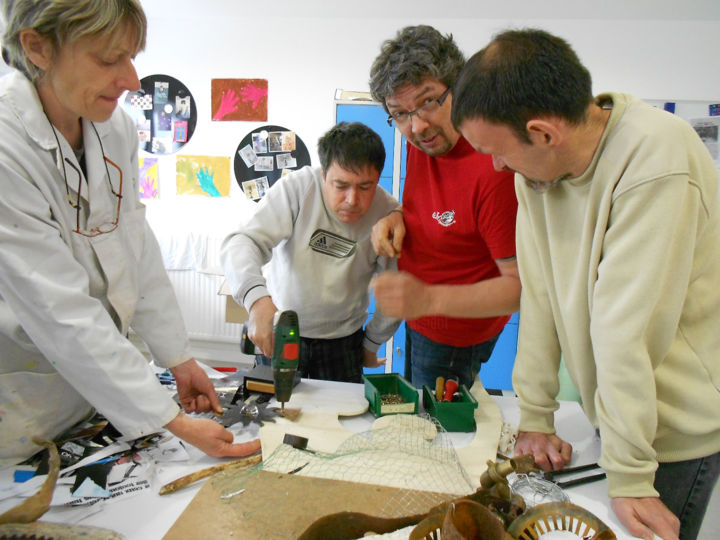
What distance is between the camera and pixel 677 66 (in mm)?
3475

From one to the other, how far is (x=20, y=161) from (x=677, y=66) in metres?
4.11

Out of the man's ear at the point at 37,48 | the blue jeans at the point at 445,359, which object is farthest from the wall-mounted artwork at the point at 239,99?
the man's ear at the point at 37,48

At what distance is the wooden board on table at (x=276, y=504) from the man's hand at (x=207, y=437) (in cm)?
8

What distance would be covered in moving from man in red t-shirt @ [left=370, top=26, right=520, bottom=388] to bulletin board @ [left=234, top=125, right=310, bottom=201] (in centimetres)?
251

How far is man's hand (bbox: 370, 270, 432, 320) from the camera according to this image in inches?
48.2

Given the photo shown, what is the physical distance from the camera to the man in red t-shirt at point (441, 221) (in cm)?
132

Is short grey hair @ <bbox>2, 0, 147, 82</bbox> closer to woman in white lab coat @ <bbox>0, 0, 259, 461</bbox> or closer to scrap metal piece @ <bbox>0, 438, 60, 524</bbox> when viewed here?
woman in white lab coat @ <bbox>0, 0, 259, 461</bbox>

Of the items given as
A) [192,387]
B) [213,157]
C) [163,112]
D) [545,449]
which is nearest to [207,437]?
[192,387]

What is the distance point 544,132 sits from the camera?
36.9 inches

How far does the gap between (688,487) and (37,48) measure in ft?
5.36

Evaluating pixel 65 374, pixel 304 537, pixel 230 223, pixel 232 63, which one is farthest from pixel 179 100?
pixel 304 537

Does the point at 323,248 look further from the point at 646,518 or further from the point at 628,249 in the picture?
the point at 646,518

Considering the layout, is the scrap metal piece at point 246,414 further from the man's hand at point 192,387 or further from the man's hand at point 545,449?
the man's hand at point 545,449

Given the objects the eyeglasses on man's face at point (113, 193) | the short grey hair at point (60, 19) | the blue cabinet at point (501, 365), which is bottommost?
the blue cabinet at point (501, 365)
